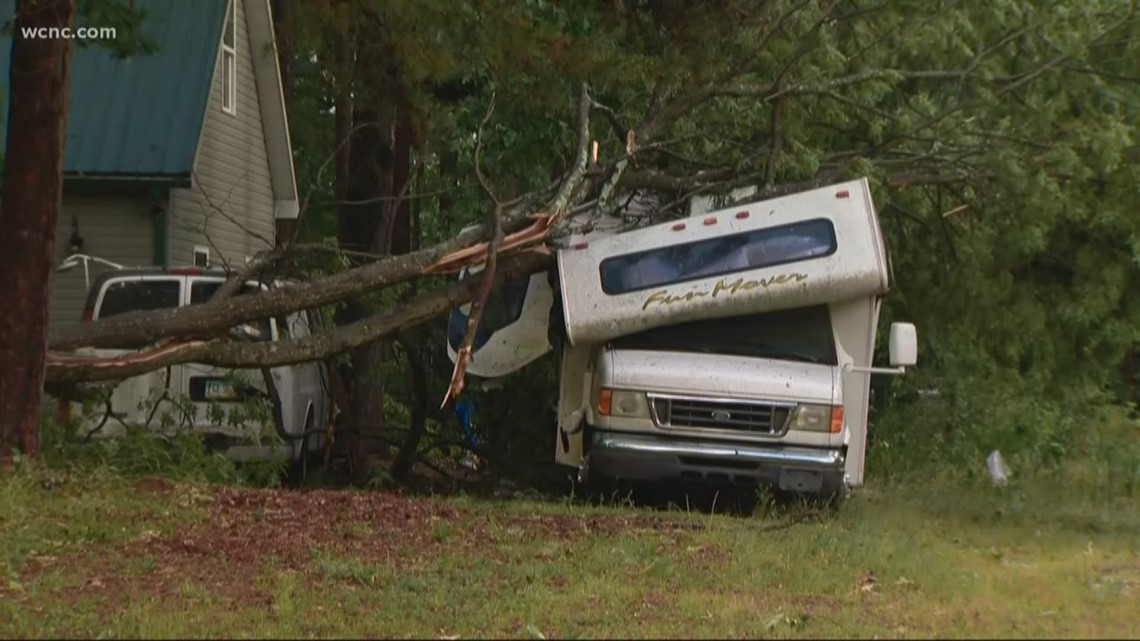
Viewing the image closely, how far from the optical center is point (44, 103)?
11219 millimetres

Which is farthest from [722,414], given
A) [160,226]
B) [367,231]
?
[160,226]

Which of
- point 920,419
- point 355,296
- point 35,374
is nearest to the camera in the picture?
point 35,374

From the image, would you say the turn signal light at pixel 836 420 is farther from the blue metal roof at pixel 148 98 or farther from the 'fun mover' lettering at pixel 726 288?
the blue metal roof at pixel 148 98

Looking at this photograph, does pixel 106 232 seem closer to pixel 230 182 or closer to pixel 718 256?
pixel 230 182

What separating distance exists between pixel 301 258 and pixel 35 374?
3.79 m

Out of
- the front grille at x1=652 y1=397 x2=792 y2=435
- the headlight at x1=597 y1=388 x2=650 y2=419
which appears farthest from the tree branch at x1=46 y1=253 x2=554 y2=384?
the front grille at x1=652 y1=397 x2=792 y2=435

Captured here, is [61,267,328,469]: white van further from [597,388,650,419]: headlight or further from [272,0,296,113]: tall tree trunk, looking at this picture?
[597,388,650,419]: headlight

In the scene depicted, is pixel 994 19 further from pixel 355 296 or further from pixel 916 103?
pixel 355 296

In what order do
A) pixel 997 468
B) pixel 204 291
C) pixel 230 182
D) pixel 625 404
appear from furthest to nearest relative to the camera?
pixel 230 182
pixel 204 291
pixel 997 468
pixel 625 404

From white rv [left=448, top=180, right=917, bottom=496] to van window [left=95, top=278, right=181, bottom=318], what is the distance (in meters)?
3.71

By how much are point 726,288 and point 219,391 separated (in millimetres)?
4408

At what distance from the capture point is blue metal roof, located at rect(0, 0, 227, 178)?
729 inches

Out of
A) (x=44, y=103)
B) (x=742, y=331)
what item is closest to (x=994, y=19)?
(x=742, y=331)

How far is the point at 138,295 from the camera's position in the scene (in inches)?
551
